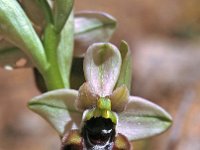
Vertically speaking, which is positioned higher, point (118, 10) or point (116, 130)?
point (116, 130)

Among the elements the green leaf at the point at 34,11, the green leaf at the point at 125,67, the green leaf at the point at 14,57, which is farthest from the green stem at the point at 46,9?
the green leaf at the point at 125,67

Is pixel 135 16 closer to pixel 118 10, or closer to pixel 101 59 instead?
pixel 118 10

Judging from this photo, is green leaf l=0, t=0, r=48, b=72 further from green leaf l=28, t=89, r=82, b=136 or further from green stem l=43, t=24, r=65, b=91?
green leaf l=28, t=89, r=82, b=136

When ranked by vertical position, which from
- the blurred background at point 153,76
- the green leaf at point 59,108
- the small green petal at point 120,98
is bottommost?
the blurred background at point 153,76

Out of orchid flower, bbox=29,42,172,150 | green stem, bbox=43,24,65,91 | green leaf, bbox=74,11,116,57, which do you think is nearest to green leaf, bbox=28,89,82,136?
orchid flower, bbox=29,42,172,150

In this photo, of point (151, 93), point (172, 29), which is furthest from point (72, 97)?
point (172, 29)

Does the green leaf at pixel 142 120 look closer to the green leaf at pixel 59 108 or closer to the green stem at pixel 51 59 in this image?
the green leaf at pixel 59 108

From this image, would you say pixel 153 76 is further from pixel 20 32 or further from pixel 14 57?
pixel 20 32
